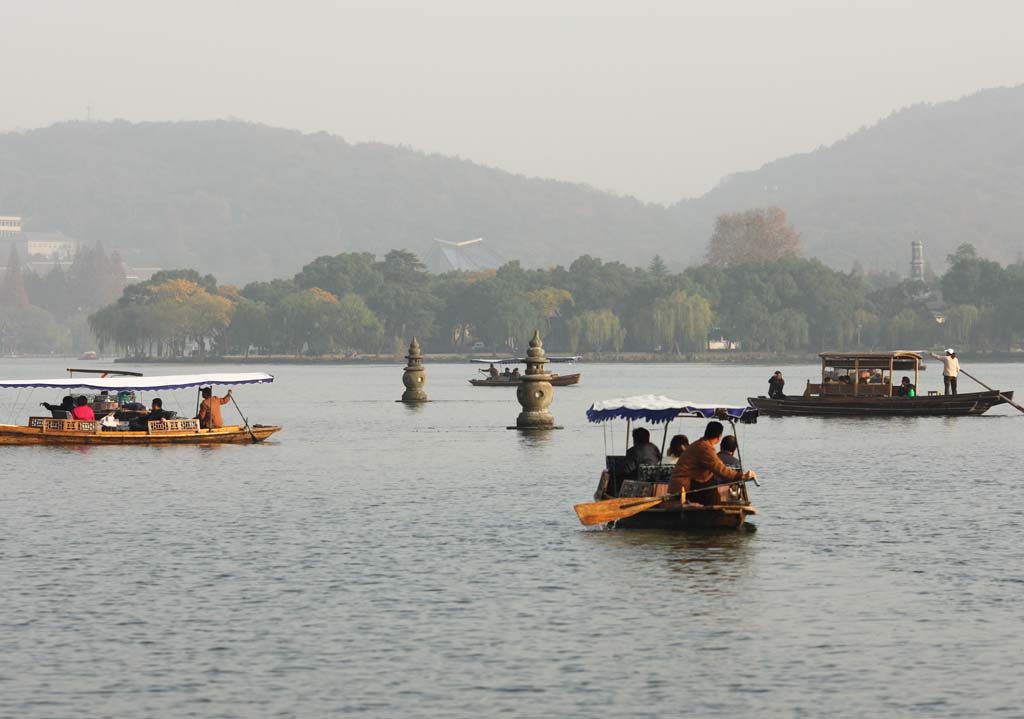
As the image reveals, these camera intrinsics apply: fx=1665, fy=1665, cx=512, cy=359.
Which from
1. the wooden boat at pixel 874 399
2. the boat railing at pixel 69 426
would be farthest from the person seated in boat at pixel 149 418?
the wooden boat at pixel 874 399

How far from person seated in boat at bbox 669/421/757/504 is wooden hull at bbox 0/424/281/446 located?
95.4ft

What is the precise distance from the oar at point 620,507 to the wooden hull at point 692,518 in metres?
0.25

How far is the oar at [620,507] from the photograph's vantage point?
31.9m

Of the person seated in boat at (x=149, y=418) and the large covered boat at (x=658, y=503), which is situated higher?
the person seated in boat at (x=149, y=418)

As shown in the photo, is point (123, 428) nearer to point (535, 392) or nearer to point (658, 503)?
point (535, 392)

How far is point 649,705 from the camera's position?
61.4 feet

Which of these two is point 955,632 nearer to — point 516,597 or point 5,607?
point 516,597

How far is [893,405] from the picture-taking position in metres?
77.5

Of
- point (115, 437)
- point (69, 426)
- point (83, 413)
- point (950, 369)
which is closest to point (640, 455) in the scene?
point (115, 437)

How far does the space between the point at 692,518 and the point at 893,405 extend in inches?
1865

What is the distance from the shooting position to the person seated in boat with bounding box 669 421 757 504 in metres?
31.6

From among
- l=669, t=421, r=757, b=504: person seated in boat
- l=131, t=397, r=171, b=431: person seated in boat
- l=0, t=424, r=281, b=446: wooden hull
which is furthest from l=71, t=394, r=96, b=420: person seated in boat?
l=669, t=421, r=757, b=504: person seated in boat

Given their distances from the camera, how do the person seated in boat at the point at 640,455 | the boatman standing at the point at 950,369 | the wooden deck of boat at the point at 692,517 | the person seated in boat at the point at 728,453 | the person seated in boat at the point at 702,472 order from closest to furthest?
the person seated in boat at the point at 702,472
the wooden deck of boat at the point at 692,517
the person seated in boat at the point at 728,453
the person seated in boat at the point at 640,455
the boatman standing at the point at 950,369

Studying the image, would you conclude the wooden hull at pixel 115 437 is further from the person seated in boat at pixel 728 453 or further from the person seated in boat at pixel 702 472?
the person seated in boat at pixel 702 472
